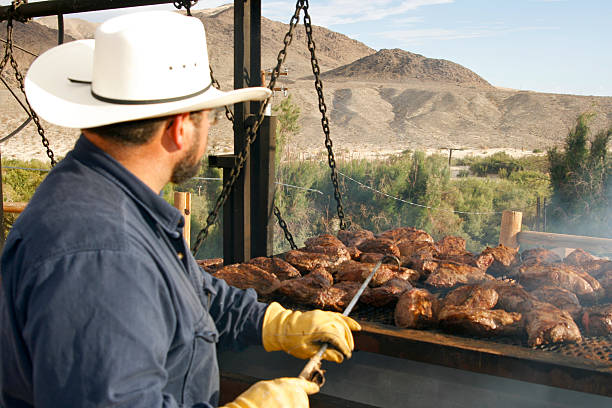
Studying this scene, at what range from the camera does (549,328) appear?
2602mm

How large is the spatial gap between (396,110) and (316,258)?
4834 cm

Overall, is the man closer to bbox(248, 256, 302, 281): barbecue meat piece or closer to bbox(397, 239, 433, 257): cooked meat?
bbox(248, 256, 302, 281): barbecue meat piece

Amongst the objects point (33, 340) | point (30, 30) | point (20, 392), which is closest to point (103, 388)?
point (33, 340)

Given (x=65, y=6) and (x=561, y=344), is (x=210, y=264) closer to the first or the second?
(x=65, y=6)

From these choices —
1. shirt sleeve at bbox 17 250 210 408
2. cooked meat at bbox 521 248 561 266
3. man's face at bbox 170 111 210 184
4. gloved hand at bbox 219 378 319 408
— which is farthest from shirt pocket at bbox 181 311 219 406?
cooked meat at bbox 521 248 561 266

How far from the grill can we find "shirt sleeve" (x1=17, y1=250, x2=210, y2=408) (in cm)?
151

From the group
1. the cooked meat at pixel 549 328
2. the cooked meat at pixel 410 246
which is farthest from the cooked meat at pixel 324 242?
the cooked meat at pixel 549 328

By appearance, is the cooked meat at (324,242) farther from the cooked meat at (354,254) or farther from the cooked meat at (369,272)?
the cooked meat at (369,272)

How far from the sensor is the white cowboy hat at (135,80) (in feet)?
5.20

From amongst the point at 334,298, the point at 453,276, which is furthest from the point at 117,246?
the point at 453,276

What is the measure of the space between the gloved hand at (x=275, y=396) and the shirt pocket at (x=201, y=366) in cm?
13

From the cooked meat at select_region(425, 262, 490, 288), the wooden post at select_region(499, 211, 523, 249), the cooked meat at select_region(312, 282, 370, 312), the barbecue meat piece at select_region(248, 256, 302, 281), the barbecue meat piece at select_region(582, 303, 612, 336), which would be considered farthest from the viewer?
the wooden post at select_region(499, 211, 523, 249)

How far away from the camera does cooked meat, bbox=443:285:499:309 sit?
2934mm

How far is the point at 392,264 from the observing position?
158 inches
